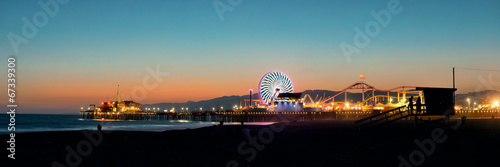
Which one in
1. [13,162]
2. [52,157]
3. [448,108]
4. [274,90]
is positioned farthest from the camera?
[274,90]

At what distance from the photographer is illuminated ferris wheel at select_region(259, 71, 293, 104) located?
10962cm

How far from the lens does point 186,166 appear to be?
12.1 m

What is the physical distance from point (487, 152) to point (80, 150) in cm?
1636

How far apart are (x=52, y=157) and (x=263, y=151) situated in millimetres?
8365

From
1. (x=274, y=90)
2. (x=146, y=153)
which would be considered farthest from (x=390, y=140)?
(x=274, y=90)

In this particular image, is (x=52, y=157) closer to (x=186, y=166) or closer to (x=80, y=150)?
(x=80, y=150)

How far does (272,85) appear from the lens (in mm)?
110438

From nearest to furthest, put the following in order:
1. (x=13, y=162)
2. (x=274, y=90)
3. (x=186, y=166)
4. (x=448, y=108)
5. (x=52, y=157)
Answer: (x=186, y=166) < (x=13, y=162) < (x=52, y=157) < (x=448, y=108) < (x=274, y=90)

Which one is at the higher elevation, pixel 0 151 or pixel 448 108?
pixel 448 108

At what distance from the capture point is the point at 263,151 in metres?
15.0

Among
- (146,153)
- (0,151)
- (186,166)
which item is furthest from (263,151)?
(0,151)

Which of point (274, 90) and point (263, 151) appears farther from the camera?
point (274, 90)

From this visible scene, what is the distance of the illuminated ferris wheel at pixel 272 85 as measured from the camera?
10962 centimetres

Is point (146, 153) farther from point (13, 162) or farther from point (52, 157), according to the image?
point (13, 162)
